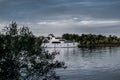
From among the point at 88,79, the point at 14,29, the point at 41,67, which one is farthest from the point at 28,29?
the point at 88,79

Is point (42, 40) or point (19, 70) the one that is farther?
point (42, 40)

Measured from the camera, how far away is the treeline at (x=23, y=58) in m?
24.5

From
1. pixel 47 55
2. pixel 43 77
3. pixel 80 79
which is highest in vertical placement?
pixel 47 55

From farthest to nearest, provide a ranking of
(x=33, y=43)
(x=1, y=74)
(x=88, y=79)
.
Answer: (x=88, y=79)
(x=33, y=43)
(x=1, y=74)

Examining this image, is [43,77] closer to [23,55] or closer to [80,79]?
[23,55]

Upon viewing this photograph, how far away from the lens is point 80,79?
61.2m

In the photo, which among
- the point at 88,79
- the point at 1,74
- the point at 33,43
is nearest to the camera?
the point at 1,74

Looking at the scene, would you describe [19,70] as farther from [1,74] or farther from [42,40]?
[42,40]

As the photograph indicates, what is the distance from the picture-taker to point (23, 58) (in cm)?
2538

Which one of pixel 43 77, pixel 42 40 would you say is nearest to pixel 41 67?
pixel 43 77

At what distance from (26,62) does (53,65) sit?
7.24 ft

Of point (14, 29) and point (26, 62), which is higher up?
point (14, 29)

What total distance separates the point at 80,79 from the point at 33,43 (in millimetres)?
36409

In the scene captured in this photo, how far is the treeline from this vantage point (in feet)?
80.2
